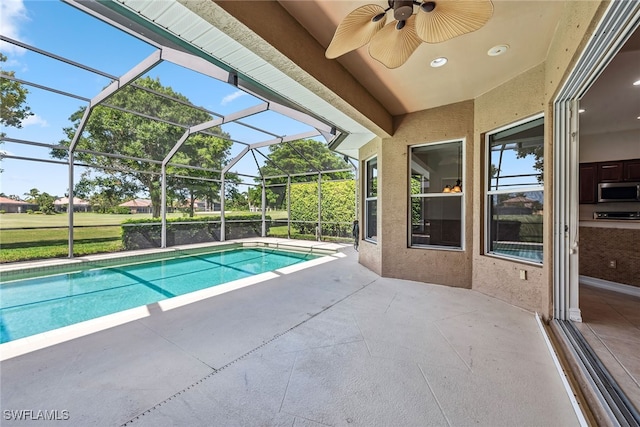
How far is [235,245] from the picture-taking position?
32.4 ft

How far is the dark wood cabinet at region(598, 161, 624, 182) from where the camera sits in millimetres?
3910

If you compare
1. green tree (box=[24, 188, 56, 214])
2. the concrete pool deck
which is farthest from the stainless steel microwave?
green tree (box=[24, 188, 56, 214])

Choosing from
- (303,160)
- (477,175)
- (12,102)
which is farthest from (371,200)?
(12,102)

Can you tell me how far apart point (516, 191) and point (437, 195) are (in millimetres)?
1131

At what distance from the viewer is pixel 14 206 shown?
20.0 feet

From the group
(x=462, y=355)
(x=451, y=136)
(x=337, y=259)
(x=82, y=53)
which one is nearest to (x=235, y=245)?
(x=337, y=259)

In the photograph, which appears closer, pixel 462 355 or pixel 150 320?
pixel 462 355

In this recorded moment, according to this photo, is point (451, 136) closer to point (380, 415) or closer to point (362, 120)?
point (362, 120)

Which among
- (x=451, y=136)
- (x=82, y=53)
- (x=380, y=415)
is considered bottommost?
(x=380, y=415)

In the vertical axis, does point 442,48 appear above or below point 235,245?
above

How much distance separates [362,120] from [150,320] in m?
3.82

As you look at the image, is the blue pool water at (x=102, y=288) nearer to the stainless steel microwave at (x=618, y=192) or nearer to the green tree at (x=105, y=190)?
the green tree at (x=105, y=190)

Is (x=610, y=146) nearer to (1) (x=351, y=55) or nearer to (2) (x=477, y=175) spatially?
(2) (x=477, y=175)

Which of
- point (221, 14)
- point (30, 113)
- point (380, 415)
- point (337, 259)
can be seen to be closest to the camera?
point (380, 415)
